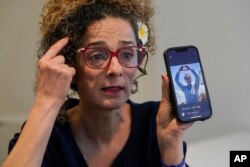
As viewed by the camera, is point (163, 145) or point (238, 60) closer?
point (163, 145)

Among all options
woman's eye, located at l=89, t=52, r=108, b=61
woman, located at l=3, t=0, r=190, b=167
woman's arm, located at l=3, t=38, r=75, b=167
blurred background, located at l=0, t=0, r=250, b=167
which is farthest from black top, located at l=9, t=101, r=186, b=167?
blurred background, located at l=0, t=0, r=250, b=167

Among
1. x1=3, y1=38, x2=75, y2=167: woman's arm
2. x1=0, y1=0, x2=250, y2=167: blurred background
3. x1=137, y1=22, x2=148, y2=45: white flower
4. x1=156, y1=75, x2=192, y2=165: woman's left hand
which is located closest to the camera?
x1=3, y1=38, x2=75, y2=167: woman's arm

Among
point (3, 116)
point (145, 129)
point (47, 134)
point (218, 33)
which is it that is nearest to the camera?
point (47, 134)

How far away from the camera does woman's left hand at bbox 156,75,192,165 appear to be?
2.74ft

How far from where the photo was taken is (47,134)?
0.76 m

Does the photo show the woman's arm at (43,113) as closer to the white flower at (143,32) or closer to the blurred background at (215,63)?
the white flower at (143,32)

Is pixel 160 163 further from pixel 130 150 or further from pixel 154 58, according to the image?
pixel 154 58

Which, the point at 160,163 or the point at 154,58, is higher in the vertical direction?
the point at 154,58

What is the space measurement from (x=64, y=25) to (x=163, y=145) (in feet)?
1.33

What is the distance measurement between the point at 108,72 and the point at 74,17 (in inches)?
7.3

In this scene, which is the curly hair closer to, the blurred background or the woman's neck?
the woman's neck

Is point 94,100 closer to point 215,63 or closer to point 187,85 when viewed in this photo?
point 187,85

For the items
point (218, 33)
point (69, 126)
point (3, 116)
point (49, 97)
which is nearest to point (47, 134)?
point (49, 97)

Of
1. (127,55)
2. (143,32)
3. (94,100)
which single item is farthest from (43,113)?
(143,32)
